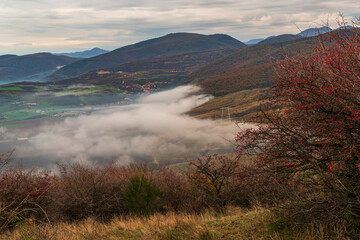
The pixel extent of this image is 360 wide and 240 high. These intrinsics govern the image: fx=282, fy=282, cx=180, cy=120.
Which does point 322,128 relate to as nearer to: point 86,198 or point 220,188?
point 220,188

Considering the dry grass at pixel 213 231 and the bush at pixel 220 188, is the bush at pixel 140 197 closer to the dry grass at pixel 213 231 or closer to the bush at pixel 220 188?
the bush at pixel 220 188

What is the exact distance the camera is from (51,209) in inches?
925

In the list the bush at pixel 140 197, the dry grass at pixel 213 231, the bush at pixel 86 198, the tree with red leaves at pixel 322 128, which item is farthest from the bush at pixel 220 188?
the tree with red leaves at pixel 322 128

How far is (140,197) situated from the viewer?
26.9m

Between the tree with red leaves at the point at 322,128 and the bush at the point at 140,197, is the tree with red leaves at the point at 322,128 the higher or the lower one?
the higher one

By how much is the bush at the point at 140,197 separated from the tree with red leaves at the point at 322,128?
61.1 ft

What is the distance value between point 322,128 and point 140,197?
2132cm

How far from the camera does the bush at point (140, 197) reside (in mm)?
26625

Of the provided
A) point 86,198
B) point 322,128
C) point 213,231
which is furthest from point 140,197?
point 322,128

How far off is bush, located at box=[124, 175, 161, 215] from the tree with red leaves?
18.6 m

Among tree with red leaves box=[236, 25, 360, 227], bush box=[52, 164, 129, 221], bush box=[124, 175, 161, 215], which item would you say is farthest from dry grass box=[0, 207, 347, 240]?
bush box=[124, 175, 161, 215]

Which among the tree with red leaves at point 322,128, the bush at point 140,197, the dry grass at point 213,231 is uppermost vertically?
the tree with red leaves at point 322,128

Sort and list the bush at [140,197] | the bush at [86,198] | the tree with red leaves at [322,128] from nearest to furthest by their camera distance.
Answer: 1. the tree with red leaves at [322,128]
2. the bush at [86,198]
3. the bush at [140,197]

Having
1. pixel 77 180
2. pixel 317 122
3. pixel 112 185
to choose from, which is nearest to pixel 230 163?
pixel 112 185
